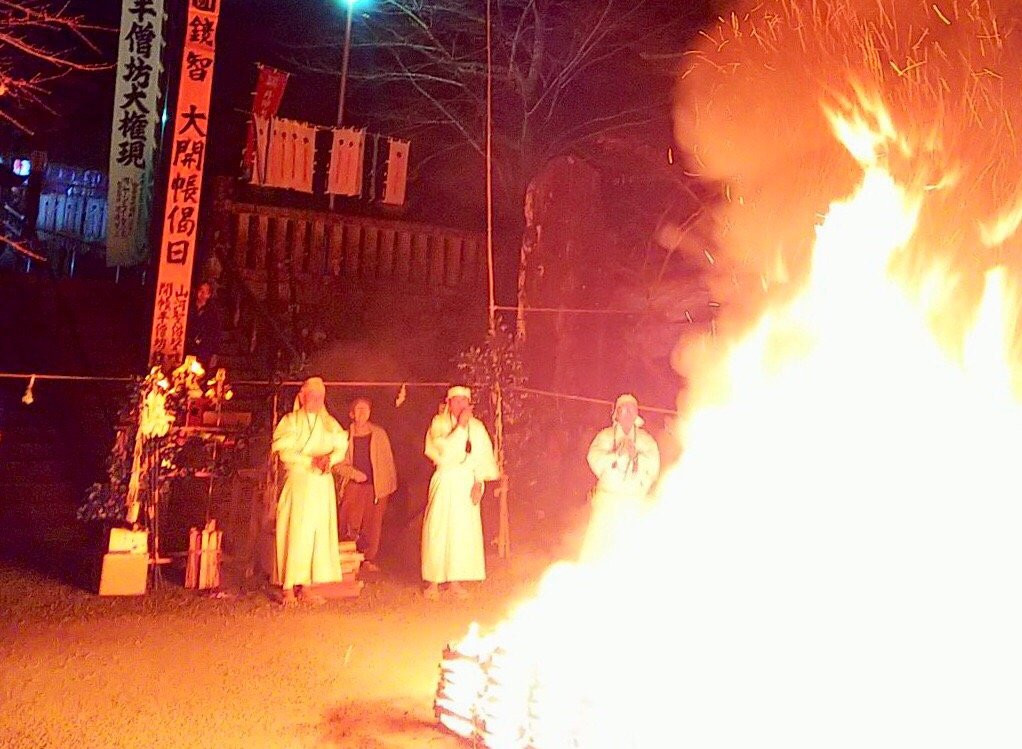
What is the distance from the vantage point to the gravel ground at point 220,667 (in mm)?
5770

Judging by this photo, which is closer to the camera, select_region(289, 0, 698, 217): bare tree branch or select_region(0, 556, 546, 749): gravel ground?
select_region(0, 556, 546, 749): gravel ground

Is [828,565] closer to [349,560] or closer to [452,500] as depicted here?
[452,500]

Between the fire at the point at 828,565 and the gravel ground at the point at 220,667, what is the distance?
2.77ft

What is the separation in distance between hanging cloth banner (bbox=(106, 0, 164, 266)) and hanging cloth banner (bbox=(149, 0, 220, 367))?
2590mm

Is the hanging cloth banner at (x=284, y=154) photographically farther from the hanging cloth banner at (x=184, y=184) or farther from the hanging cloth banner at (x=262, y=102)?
the hanging cloth banner at (x=184, y=184)

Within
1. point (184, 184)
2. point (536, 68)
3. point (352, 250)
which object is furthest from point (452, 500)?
point (536, 68)

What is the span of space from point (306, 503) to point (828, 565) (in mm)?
4339

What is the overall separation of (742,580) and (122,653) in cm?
426

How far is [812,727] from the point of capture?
5.43 meters

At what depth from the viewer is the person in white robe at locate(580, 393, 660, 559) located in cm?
890

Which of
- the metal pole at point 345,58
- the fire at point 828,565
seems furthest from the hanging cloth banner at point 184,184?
the metal pole at point 345,58

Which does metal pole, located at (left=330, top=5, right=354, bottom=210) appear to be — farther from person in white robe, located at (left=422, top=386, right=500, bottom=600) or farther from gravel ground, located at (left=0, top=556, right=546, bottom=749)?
gravel ground, located at (left=0, top=556, right=546, bottom=749)

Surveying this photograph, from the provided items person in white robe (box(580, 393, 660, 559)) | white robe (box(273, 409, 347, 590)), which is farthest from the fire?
white robe (box(273, 409, 347, 590))

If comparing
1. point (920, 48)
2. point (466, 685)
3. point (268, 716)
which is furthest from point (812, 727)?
point (920, 48)
